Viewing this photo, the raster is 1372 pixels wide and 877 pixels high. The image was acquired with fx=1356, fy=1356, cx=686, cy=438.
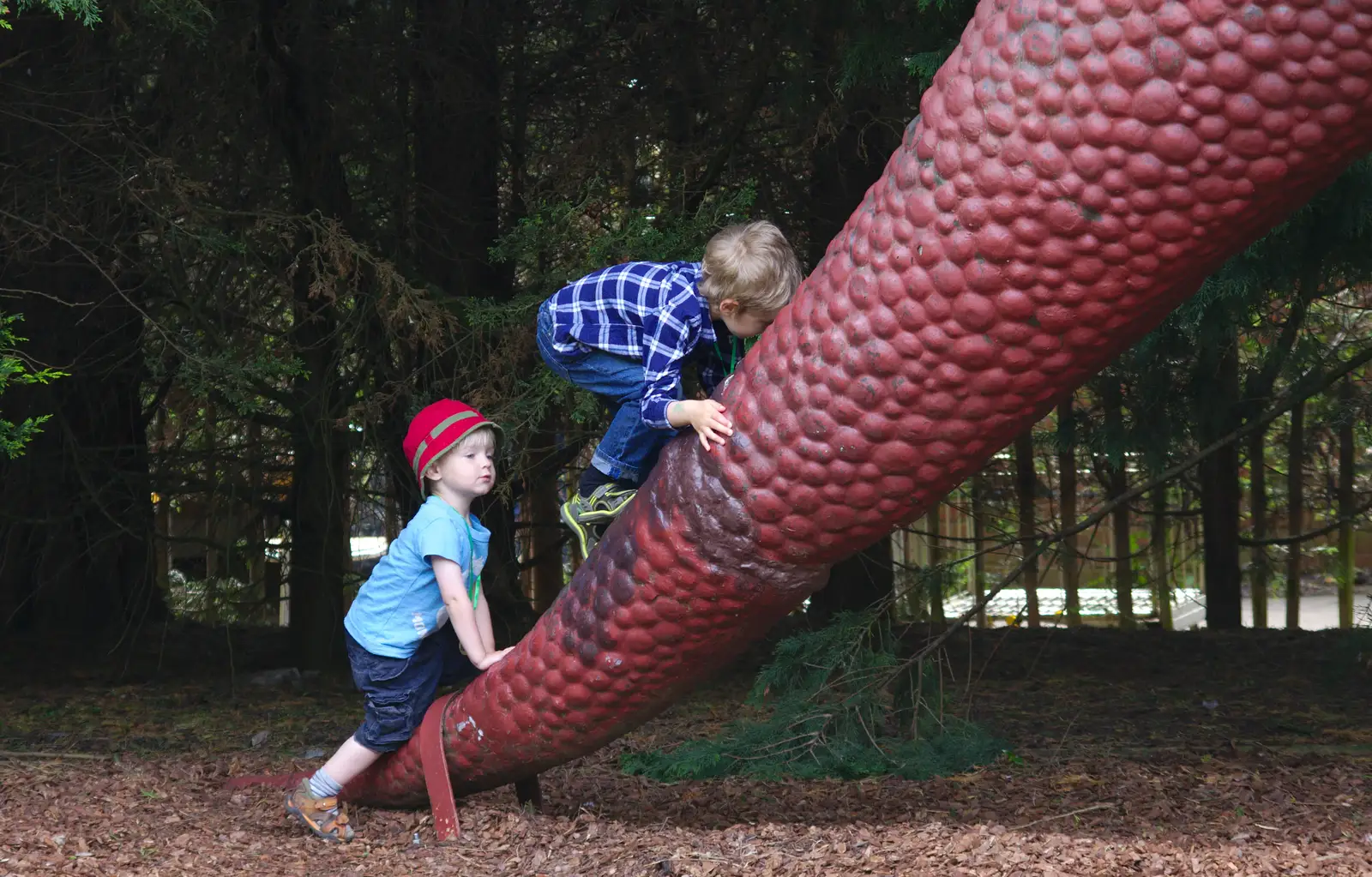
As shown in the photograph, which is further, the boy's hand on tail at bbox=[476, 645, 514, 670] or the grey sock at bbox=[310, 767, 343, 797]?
the grey sock at bbox=[310, 767, 343, 797]

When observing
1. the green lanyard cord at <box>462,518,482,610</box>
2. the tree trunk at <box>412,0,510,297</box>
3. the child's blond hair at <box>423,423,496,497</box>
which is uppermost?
the tree trunk at <box>412,0,510,297</box>

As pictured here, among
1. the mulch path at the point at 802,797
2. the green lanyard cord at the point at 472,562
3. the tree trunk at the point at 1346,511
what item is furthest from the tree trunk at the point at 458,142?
the tree trunk at the point at 1346,511

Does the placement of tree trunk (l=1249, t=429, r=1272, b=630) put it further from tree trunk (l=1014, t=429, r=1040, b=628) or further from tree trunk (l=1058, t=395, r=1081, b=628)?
tree trunk (l=1014, t=429, r=1040, b=628)

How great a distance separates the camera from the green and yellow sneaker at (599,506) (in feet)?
11.7

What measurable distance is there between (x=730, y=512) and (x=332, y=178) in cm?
458

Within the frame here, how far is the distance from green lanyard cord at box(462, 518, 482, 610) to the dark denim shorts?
7.3 inches

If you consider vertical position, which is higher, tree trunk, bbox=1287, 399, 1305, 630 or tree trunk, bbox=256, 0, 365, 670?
tree trunk, bbox=256, 0, 365, 670

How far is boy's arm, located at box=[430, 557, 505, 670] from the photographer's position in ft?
11.8

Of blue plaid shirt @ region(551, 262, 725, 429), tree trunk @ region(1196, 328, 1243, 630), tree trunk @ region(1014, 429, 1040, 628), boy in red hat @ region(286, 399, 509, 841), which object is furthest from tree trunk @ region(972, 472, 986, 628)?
blue plaid shirt @ region(551, 262, 725, 429)

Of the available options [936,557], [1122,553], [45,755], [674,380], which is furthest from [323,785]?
[1122,553]

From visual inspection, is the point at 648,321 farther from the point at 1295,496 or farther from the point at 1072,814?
the point at 1295,496

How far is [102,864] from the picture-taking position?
3.41 meters

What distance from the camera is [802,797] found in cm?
463

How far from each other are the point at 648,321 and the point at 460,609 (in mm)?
930
